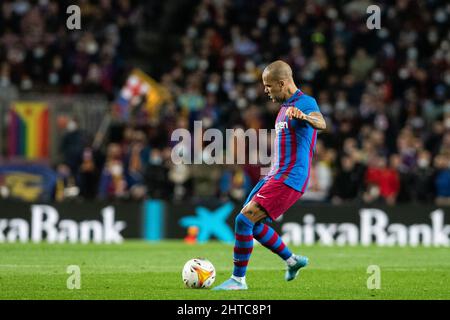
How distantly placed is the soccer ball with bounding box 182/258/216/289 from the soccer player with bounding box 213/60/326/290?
233 millimetres

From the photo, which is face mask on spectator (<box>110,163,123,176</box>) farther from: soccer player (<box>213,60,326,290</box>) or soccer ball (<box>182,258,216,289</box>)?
soccer player (<box>213,60,326,290</box>)

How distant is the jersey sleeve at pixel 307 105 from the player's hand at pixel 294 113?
25 cm

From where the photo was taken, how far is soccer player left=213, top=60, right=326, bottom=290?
11.6 m

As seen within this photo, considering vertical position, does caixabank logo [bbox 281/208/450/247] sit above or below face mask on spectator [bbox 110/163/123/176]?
below

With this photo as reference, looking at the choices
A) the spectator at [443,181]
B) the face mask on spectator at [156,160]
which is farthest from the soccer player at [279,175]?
the face mask on spectator at [156,160]

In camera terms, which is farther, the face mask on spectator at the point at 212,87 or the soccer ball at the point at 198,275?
the face mask on spectator at the point at 212,87

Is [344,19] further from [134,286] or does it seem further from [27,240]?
[134,286]

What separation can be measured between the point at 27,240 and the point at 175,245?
331 centimetres

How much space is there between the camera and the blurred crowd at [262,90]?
73.8 ft

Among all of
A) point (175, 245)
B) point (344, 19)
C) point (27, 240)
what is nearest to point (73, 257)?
point (175, 245)

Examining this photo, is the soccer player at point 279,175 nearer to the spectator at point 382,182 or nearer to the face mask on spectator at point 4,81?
the spectator at point 382,182

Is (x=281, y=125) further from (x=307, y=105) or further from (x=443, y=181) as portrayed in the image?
(x=443, y=181)

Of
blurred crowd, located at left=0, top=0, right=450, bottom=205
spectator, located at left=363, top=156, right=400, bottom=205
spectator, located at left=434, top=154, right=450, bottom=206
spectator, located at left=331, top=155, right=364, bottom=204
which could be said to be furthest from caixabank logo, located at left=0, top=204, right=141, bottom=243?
spectator, located at left=434, top=154, right=450, bottom=206

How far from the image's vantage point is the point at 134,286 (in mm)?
12148
